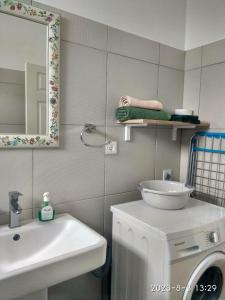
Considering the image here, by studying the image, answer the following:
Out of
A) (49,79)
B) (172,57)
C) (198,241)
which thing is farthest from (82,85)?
(198,241)

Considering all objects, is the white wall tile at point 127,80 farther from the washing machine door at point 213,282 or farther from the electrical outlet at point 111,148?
the washing machine door at point 213,282

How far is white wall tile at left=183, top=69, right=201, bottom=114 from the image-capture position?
69.7 inches

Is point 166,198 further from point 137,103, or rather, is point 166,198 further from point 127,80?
point 127,80

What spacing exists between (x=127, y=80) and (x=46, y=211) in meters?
0.96

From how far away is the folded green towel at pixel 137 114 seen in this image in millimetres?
1380

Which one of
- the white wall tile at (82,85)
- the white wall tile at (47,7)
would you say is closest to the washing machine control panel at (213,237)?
the white wall tile at (82,85)

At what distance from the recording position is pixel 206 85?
67.0 inches

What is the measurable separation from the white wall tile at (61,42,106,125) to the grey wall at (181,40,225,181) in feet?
2.54

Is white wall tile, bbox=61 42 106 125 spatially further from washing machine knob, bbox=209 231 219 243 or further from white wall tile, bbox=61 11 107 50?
washing machine knob, bbox=209 231 219 243

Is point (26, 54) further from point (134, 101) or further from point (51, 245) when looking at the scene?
point (51, 245)

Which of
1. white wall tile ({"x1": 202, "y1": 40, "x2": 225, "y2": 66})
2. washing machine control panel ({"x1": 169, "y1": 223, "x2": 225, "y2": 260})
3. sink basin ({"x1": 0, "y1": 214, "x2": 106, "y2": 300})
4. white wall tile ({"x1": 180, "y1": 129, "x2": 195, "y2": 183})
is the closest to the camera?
sink basin ({"x1": 0, "y1": 214, "x2": 106, "y2": 300})

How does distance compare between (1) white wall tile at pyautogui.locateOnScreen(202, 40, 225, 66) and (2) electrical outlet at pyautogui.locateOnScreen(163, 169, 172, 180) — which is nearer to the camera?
(1) white wall tile at pyautogui.locateOnScreen(202, 40, 225, 66)

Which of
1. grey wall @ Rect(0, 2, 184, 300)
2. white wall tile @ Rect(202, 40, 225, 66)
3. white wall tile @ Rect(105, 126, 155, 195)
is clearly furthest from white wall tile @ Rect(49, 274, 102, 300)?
white wall tile @ Rect(202, 40, 225, 66)

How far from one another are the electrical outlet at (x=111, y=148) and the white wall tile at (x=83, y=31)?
59cm
